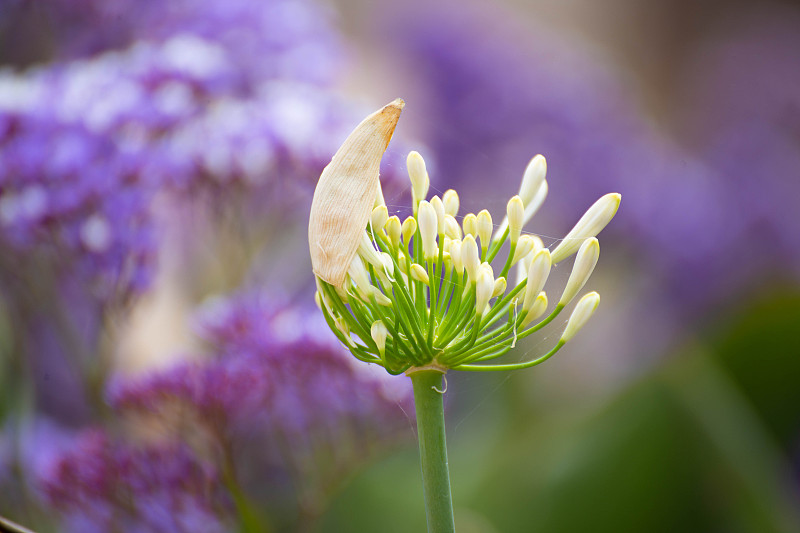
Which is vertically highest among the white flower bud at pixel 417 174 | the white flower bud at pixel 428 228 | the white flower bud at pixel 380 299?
the white flower bud at pixel 417 174

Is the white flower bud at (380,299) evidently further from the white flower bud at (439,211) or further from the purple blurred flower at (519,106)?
the purple blurred flower at (519,106)

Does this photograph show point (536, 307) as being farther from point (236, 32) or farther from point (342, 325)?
point (236, 32)

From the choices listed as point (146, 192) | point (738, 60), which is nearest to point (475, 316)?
point (146, 192)

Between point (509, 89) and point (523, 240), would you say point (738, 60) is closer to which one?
point (509, 89)

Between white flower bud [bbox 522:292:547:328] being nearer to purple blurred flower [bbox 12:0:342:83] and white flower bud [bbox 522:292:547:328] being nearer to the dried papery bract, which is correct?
the dried papery bract

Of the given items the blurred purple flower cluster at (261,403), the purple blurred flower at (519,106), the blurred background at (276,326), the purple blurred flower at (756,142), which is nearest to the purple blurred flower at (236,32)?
the blurred background at (276,326)

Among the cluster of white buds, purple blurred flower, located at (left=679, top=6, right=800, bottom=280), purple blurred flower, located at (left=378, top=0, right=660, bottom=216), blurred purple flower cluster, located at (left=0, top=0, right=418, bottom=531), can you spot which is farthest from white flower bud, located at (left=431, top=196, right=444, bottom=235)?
purple blurred flower, located at (left=679, top=6, right=800, bottom=280)
